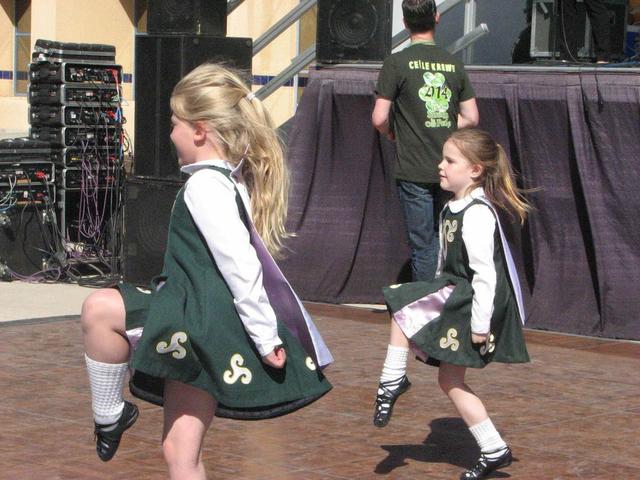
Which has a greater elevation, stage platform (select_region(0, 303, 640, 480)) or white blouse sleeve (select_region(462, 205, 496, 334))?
white blouse sleeve (select_region(462, 205, 496, 334))

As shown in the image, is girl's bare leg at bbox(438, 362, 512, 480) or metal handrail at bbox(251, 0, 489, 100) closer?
girl's bare leg at bbox(438, 362, 512, 480)

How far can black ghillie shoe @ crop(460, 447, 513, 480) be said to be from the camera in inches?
200

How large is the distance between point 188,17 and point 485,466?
565 centimetres

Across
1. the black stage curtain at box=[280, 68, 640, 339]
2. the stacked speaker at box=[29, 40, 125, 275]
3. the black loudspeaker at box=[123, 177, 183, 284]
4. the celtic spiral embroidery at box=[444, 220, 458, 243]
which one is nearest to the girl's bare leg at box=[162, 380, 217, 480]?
the celtic spiral embroidery at box=[444, 220, 458, 243]

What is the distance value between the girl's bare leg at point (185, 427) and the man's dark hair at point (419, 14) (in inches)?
183

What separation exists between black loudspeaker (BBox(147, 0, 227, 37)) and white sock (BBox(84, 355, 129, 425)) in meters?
6.28

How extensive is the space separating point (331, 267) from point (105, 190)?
2.64m

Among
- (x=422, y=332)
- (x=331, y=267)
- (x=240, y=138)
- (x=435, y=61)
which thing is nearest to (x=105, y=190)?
(x=331, y=267)

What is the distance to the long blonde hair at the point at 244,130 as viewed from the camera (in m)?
3.98

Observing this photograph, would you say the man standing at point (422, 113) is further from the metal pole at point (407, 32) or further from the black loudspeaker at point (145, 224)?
the metal pole at point (407, 32)

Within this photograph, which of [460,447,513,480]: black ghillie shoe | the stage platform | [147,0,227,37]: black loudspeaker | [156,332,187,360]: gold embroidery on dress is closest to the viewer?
[156,332,187,360]: gold embroidery on dress

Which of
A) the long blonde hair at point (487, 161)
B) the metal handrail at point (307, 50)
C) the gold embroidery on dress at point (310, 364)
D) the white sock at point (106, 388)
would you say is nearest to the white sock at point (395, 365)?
the long blonde hair at point (487, 161)

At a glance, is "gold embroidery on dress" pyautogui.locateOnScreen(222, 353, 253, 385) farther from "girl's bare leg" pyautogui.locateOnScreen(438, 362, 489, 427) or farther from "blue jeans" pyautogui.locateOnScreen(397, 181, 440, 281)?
"blue jeans" pyautogui.locateOnScreen(397, 181, 440, 281)

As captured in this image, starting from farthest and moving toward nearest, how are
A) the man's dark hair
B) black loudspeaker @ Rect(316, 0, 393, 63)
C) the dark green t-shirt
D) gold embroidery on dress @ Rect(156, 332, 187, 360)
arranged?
black loudspeaker @ Rect(316, 0, 393, 63), the dark green t-shirt, the man's dark hair, gold embroidery on dress @ Rect(156, 332, 187, 360)
